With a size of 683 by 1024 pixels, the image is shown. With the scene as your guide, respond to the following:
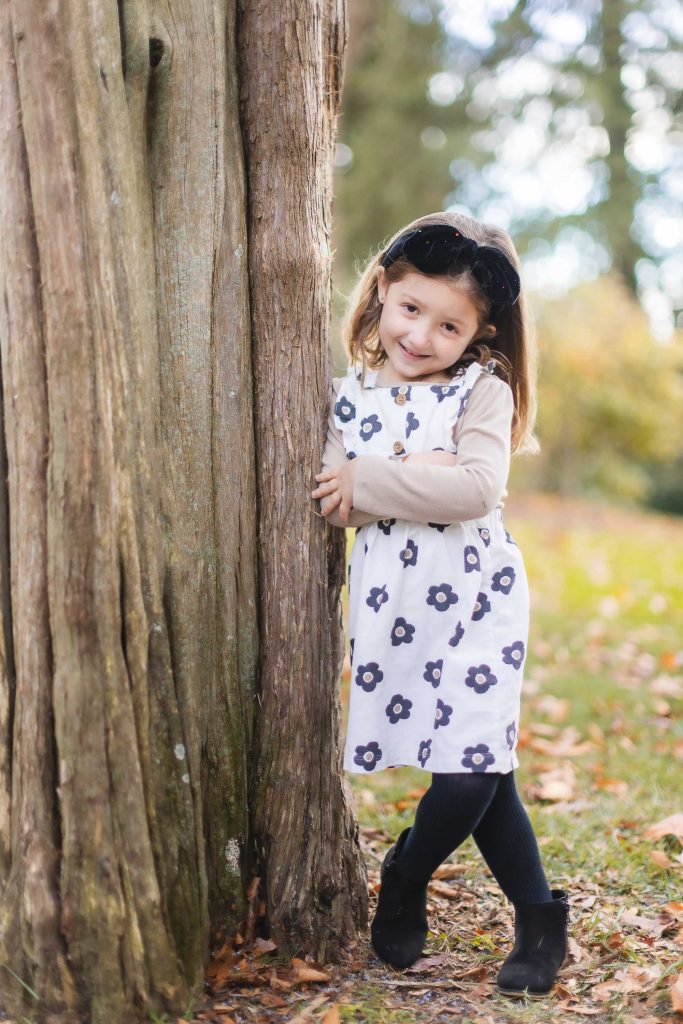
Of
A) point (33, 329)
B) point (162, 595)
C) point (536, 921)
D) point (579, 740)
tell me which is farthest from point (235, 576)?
point (579, 740)

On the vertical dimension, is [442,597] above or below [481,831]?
above

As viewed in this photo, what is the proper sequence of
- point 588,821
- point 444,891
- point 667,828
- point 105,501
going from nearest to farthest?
point 105,501
point 444,891
point 667,828
point 588,821

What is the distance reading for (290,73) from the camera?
237 cm

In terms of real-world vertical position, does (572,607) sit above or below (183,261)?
below

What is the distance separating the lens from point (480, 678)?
2344 mm

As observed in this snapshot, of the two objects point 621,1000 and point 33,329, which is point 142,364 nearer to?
point 33,329

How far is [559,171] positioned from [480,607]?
47.1 ft

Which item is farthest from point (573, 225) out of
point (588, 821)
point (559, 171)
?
point (588, 821)

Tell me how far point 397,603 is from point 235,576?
40cm

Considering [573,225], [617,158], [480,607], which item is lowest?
[480,607]

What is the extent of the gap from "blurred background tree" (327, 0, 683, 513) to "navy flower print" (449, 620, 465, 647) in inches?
458

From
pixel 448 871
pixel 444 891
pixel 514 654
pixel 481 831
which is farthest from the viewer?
pixel 448 871

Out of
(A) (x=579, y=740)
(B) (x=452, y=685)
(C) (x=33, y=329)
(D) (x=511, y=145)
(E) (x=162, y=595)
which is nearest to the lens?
(C) (x=33, y=329)

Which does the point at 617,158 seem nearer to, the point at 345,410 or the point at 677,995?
the point at 345,410
